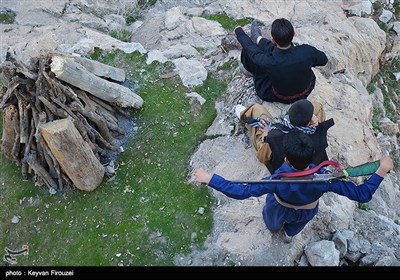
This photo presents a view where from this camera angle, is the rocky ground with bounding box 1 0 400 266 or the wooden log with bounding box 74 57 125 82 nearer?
the rocky ground with bounding box 1 0 400 266

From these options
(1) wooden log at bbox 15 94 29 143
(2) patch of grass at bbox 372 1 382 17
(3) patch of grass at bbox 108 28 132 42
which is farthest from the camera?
(2) patch of grass at bbox 372 1 382 17

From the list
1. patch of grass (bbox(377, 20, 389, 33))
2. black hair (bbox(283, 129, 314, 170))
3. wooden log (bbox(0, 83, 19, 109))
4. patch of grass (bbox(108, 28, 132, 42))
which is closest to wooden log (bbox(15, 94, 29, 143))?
wooden log (bbox(0, 83, 19, 109))

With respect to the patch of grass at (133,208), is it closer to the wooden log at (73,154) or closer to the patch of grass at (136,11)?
the wooden log at (73,154)

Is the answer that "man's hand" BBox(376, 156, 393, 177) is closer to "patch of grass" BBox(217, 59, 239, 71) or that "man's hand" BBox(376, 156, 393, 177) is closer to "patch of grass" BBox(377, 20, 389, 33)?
"patch of grass" BBox(217, 59, 239, 71)

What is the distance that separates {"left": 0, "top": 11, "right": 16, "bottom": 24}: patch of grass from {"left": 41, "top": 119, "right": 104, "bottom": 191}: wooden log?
6.27 m

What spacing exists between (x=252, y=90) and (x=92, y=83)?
2.60 meters

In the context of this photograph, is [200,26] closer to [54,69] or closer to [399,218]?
[54,69]

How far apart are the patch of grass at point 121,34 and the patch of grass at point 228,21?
1.92 metres

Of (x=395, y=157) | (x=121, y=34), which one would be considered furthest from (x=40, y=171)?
(x=395, y=157)

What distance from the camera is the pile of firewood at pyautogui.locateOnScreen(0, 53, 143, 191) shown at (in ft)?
22.3

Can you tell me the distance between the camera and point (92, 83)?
752 cm

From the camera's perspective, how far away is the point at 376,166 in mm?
4770

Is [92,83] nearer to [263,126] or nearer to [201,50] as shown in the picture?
[263,126]

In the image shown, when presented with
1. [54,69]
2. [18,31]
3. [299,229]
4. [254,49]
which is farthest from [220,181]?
[18,31]
